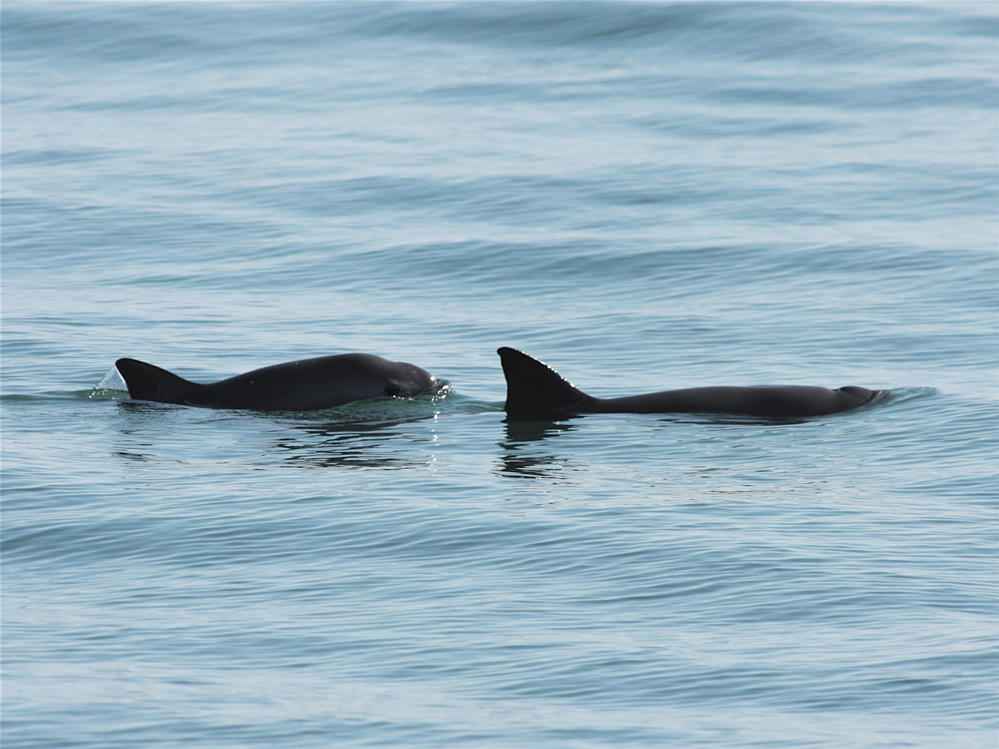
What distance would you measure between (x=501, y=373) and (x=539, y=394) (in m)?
2.80

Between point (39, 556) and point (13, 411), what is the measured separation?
18.2ft

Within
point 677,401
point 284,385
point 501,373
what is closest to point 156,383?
point 284,385

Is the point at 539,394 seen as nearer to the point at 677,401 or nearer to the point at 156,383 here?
the point at 677,401

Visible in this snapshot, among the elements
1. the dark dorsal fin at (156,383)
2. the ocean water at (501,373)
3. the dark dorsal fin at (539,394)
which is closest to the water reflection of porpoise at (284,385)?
the dark dorsal fin at (156,383)

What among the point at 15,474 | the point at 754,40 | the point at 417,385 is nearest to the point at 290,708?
the point at 15,474

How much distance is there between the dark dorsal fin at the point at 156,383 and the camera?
18250 mm

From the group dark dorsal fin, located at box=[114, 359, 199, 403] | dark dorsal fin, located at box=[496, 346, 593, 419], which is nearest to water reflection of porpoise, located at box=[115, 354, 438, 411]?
dark dorsal fin, located at box=[114, 359, 199, 403]

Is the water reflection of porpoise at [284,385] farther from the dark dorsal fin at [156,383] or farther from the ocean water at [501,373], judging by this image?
the ocean water at [501,373]

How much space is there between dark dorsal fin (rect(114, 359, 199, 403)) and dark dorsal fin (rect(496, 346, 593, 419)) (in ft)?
10.6

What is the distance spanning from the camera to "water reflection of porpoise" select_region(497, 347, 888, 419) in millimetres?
17719

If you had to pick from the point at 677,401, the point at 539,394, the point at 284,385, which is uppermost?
the point at 284,385

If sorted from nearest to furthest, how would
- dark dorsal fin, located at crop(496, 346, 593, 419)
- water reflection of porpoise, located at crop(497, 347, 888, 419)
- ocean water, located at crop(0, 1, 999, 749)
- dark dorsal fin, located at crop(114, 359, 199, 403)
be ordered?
ocean water, located at crop(0, 1, 999, 749) < dark dorsal fin, located at crop(496, 346, 593, 419) < water reflection of porpoise, located at crop(497, 347, 888, 419) < dark dorsal fin, located at crop(114, 359, 199, 403)

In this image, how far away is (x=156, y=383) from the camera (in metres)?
18.4

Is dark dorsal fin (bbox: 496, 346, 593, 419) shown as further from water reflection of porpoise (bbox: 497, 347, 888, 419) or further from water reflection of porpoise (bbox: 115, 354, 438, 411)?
water reflection of porpoise (bbox: 115, 354, 438, 411)
